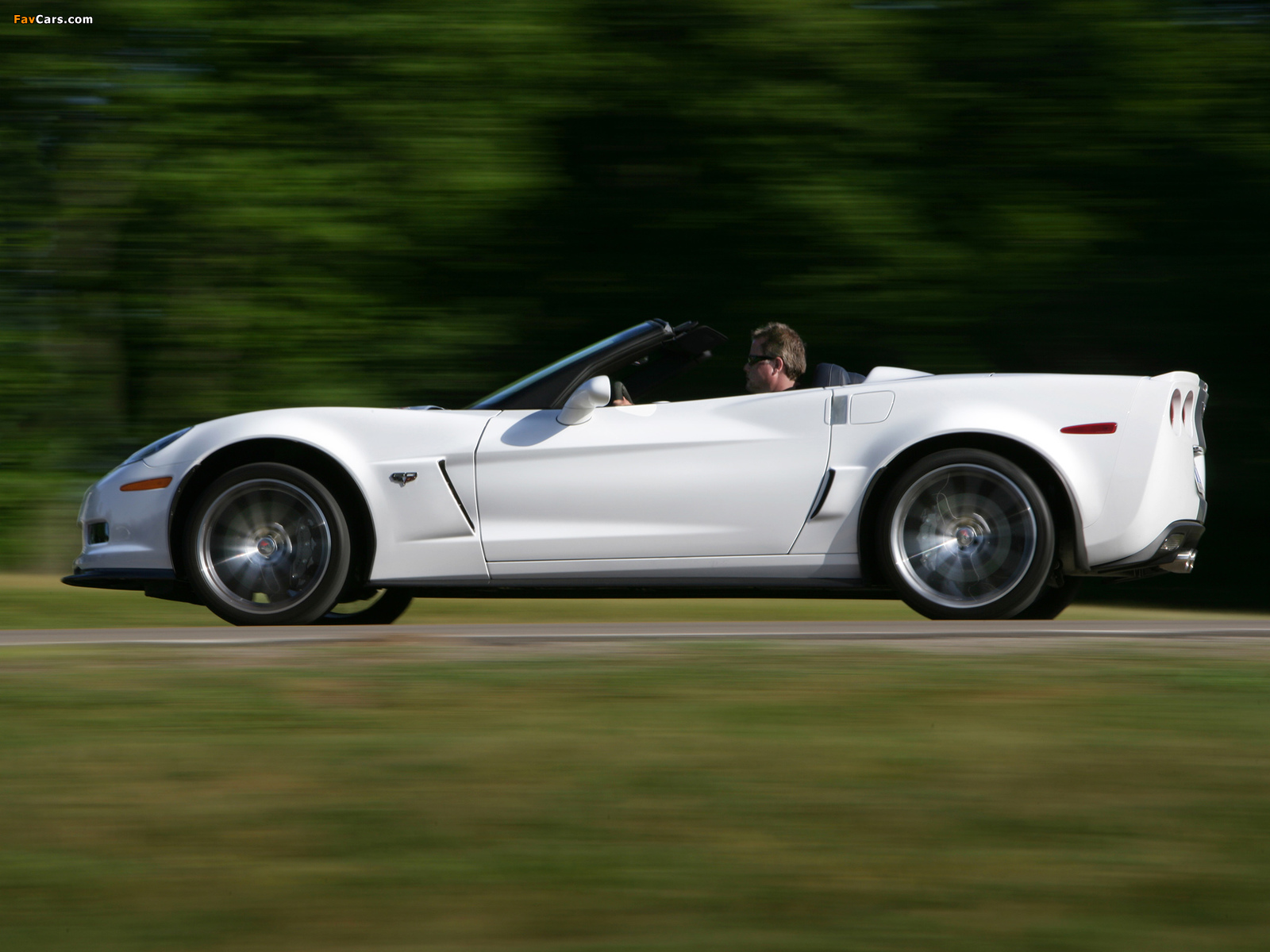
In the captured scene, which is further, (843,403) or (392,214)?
(392,214)

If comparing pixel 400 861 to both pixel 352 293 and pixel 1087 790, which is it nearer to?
pixel 1087 790

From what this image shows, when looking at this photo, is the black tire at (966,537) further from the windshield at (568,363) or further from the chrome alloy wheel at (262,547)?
the chrome alloy wheel at (262,547)

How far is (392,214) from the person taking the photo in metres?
10.4

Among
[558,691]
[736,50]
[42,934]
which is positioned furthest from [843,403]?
[736,50]

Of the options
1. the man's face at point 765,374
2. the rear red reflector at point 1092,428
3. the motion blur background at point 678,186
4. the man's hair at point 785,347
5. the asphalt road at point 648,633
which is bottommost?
the asphalt road at point 648,633

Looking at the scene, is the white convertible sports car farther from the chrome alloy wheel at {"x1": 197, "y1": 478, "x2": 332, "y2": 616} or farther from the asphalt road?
the asphalt road

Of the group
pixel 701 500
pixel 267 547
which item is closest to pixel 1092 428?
pixel 701 500

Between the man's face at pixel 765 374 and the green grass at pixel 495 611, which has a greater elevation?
the man's face at pixel 765 374

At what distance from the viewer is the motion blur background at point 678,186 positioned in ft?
33.3

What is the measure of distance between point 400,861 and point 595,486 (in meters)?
3.01

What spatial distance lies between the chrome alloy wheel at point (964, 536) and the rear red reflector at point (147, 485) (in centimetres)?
276

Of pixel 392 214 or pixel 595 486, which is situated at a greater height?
pixel 392 214

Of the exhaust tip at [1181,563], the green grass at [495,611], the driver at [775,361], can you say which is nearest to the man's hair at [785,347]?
the driver at [775,361]

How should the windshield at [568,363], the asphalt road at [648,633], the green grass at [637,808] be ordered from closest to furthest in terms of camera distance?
the green grass at [637,808] → the asphalt road at [648,633] → the windshield at [568,363]
